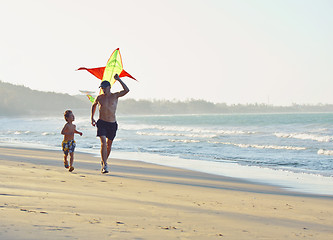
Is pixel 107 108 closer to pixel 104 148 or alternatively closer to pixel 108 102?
pixel 108 102

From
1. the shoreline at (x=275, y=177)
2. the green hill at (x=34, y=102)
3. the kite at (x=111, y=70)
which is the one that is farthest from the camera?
the green hill at (x=34, y=102)

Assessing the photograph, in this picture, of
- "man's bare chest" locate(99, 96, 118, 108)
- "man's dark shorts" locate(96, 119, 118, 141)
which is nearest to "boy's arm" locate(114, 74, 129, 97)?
"man's bare chest" locate(99, 96, 118, 108)

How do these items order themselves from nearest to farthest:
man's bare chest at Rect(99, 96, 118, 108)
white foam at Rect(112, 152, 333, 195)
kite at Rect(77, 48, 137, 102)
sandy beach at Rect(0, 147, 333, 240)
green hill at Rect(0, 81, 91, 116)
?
sandy beach at Rect(0, 147, 333, 240), man's bare chest at Rect(99, 96, 118, 108), white foam at Rect(112, 152, 333, 195), kite at Rect(77, 48, 137, 102), green hill at Rect(0, 81, 91, 116)

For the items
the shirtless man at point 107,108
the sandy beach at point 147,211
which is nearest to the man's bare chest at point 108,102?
the shirtless man at point 107,108

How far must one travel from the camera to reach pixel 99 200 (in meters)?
5.22

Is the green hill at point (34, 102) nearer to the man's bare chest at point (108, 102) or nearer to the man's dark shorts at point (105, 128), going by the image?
the man's dark shorts at point (105, 128)

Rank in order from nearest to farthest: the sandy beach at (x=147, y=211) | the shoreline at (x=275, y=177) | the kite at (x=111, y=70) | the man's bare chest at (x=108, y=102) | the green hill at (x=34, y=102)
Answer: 1. the sandy beach at (x=147, y=211)
2. the man's bare chest at (x=108, y=102)
3. the shoreline at (x=275, y=177)
4. the kite at (x=111, y=70)
5. the green hill at (x=34, y=102)

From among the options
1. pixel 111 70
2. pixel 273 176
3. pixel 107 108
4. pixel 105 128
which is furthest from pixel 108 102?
pixel 273 176

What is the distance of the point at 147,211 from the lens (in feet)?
15.6

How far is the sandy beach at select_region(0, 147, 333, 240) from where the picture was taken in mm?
3721

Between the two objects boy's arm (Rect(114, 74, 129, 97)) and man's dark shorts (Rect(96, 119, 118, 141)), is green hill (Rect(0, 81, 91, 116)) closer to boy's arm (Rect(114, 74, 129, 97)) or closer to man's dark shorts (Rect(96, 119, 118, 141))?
man's dark shorts (Rect(96, 119, 118, 141))

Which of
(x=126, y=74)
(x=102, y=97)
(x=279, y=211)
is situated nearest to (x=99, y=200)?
(x=279, y=211)

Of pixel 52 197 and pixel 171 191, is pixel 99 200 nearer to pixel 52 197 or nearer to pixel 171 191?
pixel 52 197

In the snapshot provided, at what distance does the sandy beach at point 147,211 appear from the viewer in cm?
372
